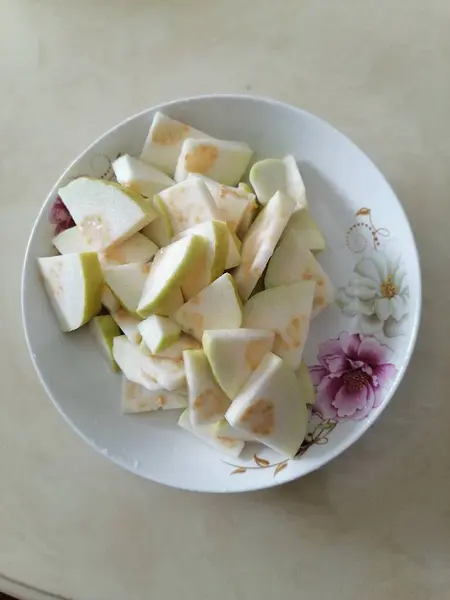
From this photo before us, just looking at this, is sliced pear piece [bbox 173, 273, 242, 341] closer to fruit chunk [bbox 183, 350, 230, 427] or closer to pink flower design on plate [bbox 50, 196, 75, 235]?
fruit chunk [bbox 183, 350, 230, 427]

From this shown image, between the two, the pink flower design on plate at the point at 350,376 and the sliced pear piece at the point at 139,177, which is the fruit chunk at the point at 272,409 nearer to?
the pink flower design on plate at the point at 350,376

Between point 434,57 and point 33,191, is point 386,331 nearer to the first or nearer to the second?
point 434,57

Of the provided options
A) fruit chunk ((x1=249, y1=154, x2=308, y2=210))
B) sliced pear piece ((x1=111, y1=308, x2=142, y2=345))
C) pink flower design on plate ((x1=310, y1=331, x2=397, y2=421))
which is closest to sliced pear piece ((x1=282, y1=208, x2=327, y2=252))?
fruit chunk ((x1=249, y1=154, x2=308, y2=210))

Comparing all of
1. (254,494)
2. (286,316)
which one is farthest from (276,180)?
(254,494)

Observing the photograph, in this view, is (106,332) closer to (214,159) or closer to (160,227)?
(160,227)

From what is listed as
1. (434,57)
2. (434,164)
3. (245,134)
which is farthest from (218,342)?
(434,57)
